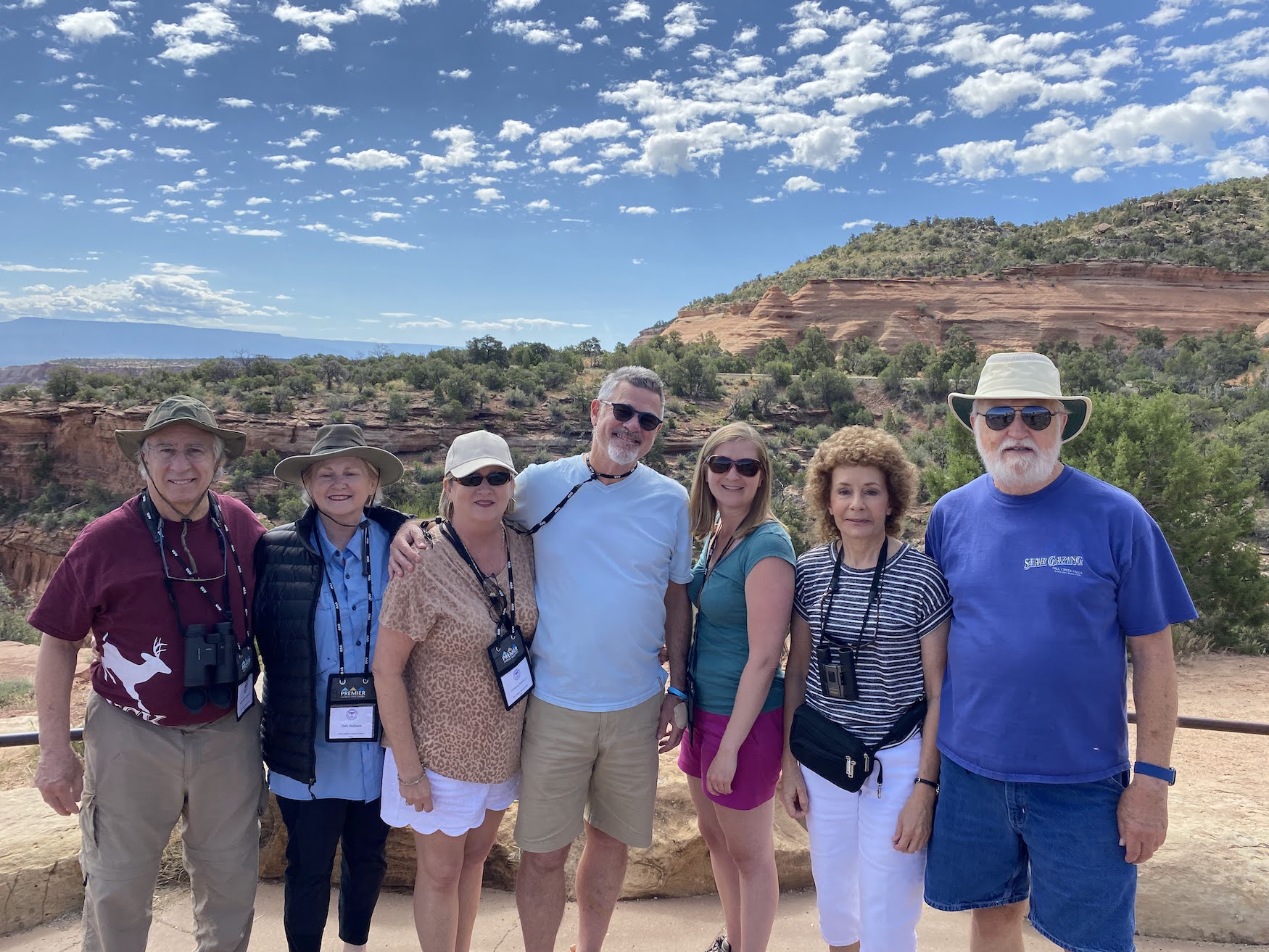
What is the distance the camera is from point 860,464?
2467mm

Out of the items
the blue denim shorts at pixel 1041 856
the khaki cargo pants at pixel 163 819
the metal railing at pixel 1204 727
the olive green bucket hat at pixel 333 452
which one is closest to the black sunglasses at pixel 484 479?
the olive green bucket hat at pixel 333 452

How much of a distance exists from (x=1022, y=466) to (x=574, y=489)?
1463mm

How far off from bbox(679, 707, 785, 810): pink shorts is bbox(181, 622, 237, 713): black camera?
1581 millimetres

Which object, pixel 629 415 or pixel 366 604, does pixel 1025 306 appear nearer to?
pixel 629 415

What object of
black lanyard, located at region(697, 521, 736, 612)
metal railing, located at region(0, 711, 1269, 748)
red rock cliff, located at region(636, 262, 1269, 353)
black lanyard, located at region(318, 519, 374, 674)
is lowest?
metal railing, located at region(0, 711, 1269, 748)

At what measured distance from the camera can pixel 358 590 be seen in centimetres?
261

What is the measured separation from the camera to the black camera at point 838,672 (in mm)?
2316

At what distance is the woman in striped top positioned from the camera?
7.58 feet

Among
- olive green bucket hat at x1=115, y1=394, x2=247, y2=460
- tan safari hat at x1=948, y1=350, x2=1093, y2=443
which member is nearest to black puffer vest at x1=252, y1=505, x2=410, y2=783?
olive green bucket hat at x1=115, y1=394, x2=247, y2=460

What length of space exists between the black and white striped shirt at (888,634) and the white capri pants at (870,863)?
0.13m

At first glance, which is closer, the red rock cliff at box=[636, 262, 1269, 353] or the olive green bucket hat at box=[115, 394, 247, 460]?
the olive green bucket hat at box=[115, 394, 247, 460]

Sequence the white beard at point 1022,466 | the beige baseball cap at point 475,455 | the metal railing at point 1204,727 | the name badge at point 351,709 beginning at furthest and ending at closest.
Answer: the metal railing at point 1204,727
the name badge at point 351,709
the beige baseball cap at point 475,455
the white beard at point 1022,466

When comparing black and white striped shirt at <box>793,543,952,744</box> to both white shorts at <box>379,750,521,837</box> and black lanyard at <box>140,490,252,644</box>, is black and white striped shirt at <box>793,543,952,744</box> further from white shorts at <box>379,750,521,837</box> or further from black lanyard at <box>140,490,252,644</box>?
black lanyard at <box>140,490,252,644</box>

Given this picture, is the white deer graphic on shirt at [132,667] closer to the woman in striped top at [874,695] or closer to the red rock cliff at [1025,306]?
the woman in striped top at [874,695]
